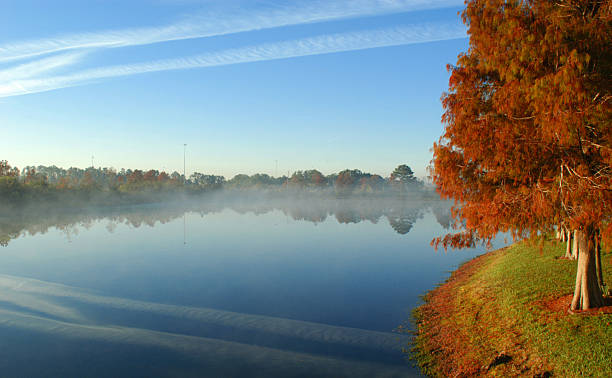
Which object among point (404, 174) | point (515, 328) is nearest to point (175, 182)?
point (404, 174)

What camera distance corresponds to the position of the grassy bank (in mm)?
7219

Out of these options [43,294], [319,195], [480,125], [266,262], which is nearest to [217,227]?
[266,262]

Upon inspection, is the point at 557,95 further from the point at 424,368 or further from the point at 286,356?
the point at 286,356

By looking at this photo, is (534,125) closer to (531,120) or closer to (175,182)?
(531,120)

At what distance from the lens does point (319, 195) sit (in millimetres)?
122812

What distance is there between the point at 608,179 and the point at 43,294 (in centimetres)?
1893

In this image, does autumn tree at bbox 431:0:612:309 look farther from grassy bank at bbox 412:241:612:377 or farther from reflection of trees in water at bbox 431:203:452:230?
reflection of trees in water at bbox 431:203:452:230

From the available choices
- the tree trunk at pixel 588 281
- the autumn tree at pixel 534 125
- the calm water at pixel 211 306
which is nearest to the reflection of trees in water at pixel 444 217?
the calm water at pixel 211 306

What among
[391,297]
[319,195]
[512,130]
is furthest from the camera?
[319,195]

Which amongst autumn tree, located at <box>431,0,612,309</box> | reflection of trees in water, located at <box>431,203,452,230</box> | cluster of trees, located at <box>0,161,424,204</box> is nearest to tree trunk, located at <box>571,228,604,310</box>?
autumn tree, located at <box>431,0,612,309</box>

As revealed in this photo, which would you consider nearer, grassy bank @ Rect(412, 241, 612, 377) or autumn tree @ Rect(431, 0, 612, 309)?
autumn tree @ Rect(431, 0, 612, 309)

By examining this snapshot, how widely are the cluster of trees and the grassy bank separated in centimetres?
6710

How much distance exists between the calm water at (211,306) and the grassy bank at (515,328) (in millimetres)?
969

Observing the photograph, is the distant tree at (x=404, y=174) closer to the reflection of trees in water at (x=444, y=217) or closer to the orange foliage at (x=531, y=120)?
the reflection of trees in water at (x=444, y=217)
